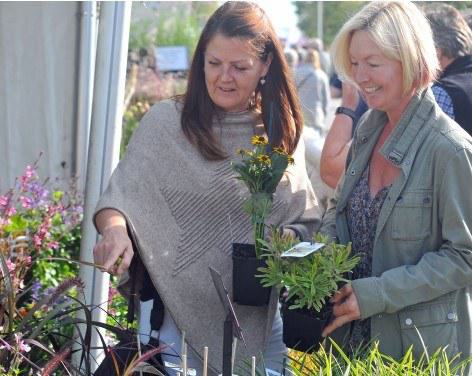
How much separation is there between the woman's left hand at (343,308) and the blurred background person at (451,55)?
4.22 ft

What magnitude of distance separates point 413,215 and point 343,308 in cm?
31

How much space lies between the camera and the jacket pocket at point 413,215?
8.39 feet

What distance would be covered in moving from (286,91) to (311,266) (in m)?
0.77

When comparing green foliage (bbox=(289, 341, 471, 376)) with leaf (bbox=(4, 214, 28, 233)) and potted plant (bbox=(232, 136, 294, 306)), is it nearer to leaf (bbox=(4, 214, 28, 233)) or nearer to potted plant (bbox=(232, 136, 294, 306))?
potted plant (bbox=(232, 136, 294, 306))

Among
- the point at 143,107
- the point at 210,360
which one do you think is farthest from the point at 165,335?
the point at 143,107

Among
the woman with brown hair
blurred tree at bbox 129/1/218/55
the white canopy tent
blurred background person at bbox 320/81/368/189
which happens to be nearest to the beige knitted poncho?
the woman with brown hair

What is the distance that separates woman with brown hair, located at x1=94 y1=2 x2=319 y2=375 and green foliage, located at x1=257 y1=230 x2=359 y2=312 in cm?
35

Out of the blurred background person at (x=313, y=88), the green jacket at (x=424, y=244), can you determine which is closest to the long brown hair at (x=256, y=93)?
the green jacket at (x=424, y=244)

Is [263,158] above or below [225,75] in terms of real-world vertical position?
below

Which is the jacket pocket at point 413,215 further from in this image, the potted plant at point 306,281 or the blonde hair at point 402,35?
the blonde hair at point 402,35

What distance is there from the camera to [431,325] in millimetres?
2598

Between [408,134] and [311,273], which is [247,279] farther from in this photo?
[408,134]

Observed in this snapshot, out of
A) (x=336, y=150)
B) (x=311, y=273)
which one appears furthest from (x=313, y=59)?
(x=311, y=273)

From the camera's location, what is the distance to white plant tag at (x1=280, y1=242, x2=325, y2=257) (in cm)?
243
